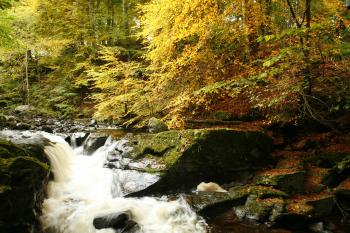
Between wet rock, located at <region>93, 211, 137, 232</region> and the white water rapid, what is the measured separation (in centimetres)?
11

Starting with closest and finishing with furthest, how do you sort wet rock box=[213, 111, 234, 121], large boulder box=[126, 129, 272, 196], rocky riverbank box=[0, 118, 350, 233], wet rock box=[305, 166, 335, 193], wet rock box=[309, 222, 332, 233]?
wet rock box=[309, 222, 332, 233]
rocky riverbank box=[0, 118, 350, 233]
wet rock box=[305, 166, 335, 193]
large boulder box=[126, 129, 272, 196]
wet rock box=[213, 111, 234, 121]

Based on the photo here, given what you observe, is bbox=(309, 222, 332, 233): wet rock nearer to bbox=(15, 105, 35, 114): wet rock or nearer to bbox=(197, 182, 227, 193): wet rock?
bbox=(197, 182, 227, 193): wet rock

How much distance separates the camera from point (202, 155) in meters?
8.24

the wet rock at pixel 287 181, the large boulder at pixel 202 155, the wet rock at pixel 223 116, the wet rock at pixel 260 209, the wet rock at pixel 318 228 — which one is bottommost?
the wet rock at pixel 318 228

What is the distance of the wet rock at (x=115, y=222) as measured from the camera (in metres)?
6.26

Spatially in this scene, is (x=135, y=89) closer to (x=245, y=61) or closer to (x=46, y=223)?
(x=245, y=61)

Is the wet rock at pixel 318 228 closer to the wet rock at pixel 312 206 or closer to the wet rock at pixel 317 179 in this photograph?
the wet rock at pixel 312 206

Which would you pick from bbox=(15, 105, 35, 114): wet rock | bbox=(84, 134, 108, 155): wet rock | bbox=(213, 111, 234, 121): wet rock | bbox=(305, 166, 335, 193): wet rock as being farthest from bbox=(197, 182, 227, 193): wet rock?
bbox=(15, 105, 35, 114): wet rock

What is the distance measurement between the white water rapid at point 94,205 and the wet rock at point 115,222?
4.3 inches

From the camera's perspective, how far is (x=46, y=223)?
657 centimetres

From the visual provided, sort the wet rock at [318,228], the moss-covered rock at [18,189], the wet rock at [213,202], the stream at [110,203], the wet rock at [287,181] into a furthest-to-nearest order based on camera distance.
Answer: the wet rock at [287,181], the wet rock at [213,202], the stream at [110,203], the wet rock at [318,228], the moss-covered rock at [18,189]

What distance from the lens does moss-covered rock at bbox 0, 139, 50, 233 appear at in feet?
17.9

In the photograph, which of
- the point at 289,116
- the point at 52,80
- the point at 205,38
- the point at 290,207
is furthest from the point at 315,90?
the point at 52,80

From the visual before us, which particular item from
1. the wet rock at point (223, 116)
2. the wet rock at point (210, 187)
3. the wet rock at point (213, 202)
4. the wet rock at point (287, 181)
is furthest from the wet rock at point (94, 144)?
the wet rock at point (287, 181)
